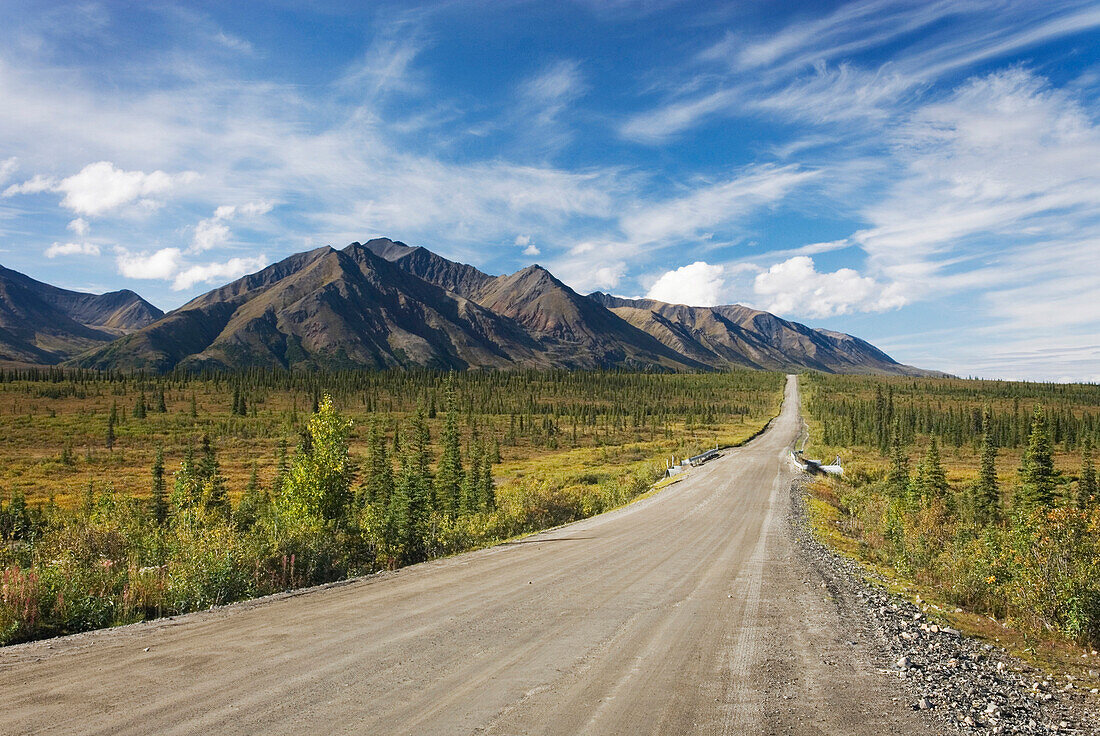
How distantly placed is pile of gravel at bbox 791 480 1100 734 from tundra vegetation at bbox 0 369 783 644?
501 inches

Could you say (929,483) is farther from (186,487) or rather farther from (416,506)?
(186,487)

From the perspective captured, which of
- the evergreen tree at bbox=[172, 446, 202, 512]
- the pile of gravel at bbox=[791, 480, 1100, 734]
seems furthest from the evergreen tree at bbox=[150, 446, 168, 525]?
the pile of gravel at bbox=[791, 480, 1100, 734]

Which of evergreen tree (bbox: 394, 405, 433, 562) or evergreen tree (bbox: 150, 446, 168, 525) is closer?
evergreen tree (bbox: 394, 405, 433, 562)

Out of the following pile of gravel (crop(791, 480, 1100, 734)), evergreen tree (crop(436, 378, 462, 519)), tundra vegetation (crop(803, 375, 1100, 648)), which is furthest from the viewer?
evergreen tree (crop(436, 378, 462, 519))

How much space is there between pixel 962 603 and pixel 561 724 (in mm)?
11967

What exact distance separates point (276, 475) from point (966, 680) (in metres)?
65.9

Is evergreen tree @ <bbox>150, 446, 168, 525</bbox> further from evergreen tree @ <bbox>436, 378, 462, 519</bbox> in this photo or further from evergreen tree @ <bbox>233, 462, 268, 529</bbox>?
evergreen tree @ <bbox>436, 378, 462, 519</bbox>

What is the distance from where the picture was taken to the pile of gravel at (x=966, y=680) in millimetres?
7008

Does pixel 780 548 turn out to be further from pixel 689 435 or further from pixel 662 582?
pixel 689 435

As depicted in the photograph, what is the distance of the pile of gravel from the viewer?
Answer: 701 centimetres

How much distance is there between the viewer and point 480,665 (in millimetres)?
8492

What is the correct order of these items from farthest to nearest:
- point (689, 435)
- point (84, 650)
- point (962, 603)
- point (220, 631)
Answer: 1. point (689, 435)
2. point (962, 603)
3. point (220, 631)
4. point (84, 650)

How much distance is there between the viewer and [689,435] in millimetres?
108312

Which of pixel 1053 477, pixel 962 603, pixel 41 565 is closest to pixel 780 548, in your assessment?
pixel 962 603
